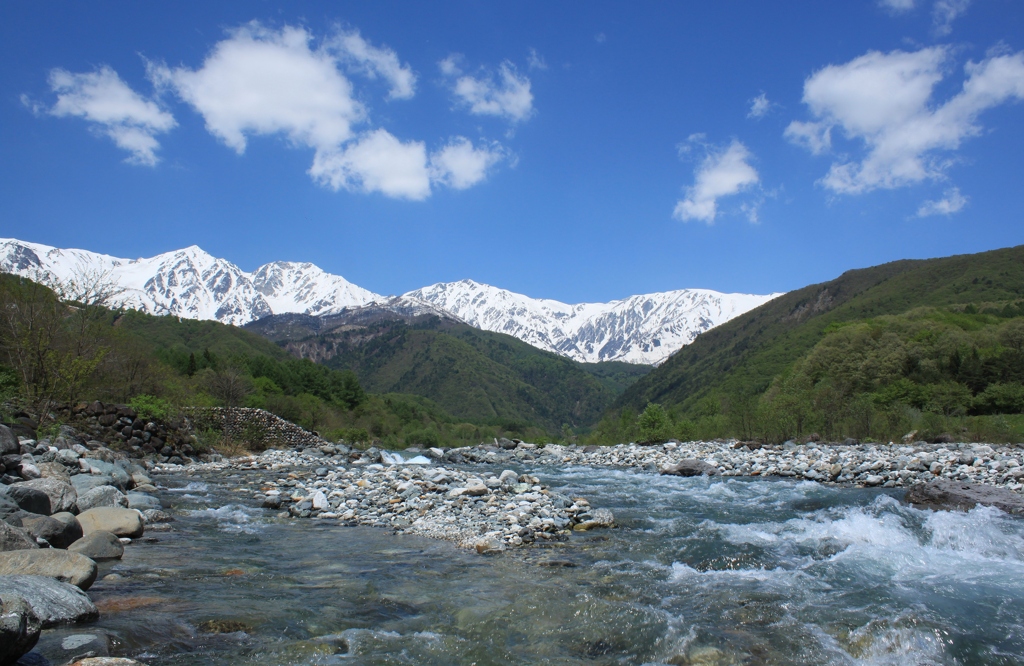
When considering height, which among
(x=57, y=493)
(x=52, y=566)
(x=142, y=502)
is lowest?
(x=142, y=502)

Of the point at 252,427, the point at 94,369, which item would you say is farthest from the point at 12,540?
the point at 252,427

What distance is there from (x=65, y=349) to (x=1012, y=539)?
34169 mm

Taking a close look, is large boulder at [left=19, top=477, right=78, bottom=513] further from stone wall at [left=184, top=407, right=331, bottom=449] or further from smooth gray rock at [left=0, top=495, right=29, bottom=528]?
stone wall at [left=184, top=407, right=331, bottom=449]

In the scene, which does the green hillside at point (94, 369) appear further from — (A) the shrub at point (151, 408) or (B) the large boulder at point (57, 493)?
(B) the large boulder at point (57, 493)

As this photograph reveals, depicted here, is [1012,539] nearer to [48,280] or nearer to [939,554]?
[939,554]

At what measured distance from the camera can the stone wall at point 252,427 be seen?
35531 mm

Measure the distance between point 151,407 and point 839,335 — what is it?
71.6 meters

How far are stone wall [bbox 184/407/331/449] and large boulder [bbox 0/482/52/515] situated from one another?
2599 centimetres

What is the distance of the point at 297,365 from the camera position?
292 feet

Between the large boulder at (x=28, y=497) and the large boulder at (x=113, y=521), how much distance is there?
2.27 ft

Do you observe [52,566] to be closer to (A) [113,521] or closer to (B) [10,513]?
(B) [10,513]

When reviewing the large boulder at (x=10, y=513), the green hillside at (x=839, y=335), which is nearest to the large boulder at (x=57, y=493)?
the large boulder at (x=10, y=513)

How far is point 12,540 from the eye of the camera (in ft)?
22.4

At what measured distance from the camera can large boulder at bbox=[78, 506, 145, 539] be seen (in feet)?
33.1
